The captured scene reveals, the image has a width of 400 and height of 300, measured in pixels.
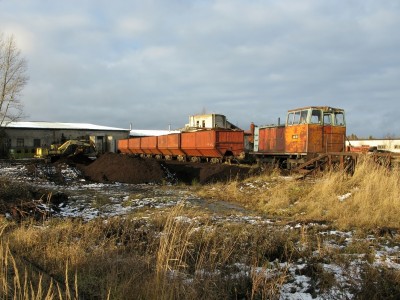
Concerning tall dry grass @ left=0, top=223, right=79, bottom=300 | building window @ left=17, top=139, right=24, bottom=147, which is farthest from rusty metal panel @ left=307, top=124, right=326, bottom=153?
building window @ left=17, top=139, right=24, bottom=147

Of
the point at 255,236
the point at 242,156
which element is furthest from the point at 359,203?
the point at 242,156

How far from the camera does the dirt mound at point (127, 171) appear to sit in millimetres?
19031

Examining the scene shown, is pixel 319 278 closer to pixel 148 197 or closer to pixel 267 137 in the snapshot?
pixel 148 197

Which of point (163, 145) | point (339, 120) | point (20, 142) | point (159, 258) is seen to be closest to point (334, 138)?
point (339, 120)

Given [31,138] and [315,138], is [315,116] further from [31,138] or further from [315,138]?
[31,138]

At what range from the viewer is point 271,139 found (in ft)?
70.2

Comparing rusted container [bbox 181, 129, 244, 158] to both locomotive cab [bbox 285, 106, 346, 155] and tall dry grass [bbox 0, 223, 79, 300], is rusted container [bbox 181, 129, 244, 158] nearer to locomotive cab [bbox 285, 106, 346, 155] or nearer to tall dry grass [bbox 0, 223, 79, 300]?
locomotive cab [bbox 285, 106, 346, 155]

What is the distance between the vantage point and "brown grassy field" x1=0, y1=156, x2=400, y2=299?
4211 millimetres

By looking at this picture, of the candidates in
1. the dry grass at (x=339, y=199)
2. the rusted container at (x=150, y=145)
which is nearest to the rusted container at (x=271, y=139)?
the dry grass at (x=339, y=199)

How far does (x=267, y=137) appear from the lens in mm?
21859

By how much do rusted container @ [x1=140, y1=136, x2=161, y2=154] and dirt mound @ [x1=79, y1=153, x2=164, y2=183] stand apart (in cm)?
1431

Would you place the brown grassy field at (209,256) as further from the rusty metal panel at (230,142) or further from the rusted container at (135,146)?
the rusted container at (135,146)

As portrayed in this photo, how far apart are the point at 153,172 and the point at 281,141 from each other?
6968mm

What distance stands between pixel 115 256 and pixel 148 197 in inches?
291
